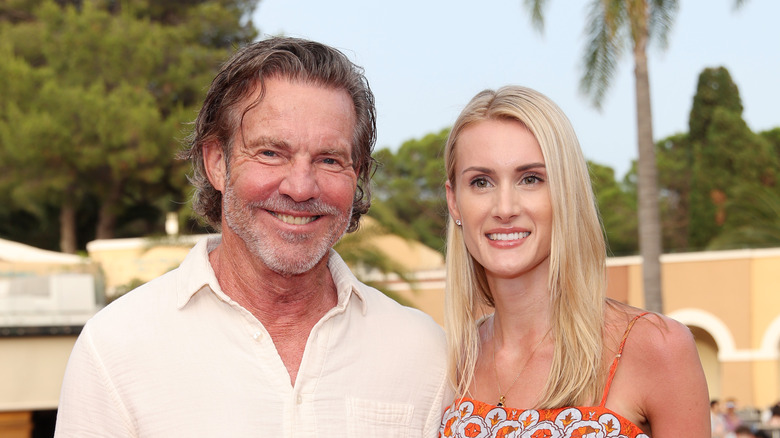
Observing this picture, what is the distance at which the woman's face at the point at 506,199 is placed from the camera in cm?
294

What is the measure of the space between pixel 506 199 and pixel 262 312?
841 millimetres

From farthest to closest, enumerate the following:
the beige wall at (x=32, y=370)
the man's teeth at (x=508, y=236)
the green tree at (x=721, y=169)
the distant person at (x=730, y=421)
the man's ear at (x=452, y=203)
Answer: the green tree at (x=721, y=169) → the beige wall at (x=32, y=370) → the distant person at (x=730, y=421) → the man's ear at (x=452, y=203) → the man's teeth at (x=508, y=236)

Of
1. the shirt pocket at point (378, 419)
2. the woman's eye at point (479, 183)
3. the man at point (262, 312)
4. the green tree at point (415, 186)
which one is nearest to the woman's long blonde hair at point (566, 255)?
the woman's eye at point (479, 183)

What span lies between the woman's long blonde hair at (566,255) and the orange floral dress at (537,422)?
37 mm

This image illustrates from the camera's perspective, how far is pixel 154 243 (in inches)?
701

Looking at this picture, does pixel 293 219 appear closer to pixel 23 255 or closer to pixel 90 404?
pixel 90 404

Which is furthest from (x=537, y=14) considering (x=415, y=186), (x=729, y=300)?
(x=415, y=186)

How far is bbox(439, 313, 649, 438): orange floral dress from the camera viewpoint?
9.04 ft

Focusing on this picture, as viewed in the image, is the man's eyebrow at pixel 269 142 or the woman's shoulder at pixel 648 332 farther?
the woman's shoulder at pixel 648 332

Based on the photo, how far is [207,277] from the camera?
2719mm

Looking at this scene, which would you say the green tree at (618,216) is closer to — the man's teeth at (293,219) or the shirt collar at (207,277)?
the shirt collar at (207,277)

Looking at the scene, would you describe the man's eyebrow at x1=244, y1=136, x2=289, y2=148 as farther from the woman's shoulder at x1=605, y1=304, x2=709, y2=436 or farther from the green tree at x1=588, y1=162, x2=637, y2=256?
the green tree at x1=588, y1=162, x2=637, y2=256

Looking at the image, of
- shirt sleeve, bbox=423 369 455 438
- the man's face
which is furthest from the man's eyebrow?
shirt sleeve, bbox=423 369 455 438

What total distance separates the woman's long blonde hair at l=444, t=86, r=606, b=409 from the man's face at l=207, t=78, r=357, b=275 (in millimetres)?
633
